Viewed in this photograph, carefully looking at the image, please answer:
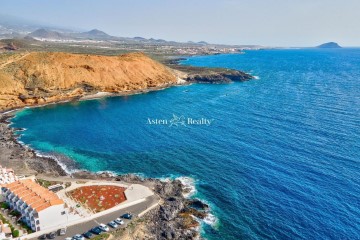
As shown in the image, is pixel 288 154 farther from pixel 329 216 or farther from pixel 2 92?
pixel 2 92

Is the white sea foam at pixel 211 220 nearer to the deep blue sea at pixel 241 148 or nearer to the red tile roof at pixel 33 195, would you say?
the deep blue sea at pixel 241 148

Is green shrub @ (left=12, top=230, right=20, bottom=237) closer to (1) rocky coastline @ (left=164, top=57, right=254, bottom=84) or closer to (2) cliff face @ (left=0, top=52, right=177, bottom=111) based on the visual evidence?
(2) cliff face @ (left=0, top=52, right=177, bottom=111)

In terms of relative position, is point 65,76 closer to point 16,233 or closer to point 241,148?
point 241,148

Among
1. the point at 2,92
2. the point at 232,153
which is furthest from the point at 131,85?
the point at 232,153

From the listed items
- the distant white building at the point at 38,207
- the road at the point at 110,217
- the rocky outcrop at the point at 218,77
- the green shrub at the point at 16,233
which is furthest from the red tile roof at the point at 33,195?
the rocky outcrop at the point at 218,77

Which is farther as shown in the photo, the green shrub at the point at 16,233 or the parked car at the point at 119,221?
the parked car at the point at 119,221

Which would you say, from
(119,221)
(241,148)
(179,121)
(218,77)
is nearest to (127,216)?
(119,221)
